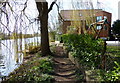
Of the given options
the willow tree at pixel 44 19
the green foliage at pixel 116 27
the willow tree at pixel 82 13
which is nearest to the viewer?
the willow tree at pixel 82 13

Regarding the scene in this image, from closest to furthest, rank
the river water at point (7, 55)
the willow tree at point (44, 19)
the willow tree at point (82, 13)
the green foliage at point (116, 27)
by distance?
the river water at point (7, 55)
the willow tree at point (82, 13)
the willow tree at point (44, 19)
the green foliage at point (116, 27)

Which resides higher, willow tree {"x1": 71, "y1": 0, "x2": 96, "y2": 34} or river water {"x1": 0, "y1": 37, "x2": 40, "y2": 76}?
willow tree {"x1": 71, "y1": 0, "x2": 96, "y2": 34}

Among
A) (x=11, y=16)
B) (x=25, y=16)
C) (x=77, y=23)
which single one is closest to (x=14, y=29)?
(x=11, y=16)

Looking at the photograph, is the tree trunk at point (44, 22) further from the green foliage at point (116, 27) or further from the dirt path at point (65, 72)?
Result: the green foliage at point (116, 27)

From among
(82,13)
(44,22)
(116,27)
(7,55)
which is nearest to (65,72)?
(7,55)

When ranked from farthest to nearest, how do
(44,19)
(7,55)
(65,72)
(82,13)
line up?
1. (82,13)
2. (44,19)
3. (65,72)
4. (7,55)

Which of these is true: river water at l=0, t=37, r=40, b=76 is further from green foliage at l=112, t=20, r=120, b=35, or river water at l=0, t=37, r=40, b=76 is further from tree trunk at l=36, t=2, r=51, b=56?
green foliage at l=112, t=20, r=120, b=35

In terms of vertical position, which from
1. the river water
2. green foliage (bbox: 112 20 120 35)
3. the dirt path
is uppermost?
green foliage (bbox: 112 20 120 35)

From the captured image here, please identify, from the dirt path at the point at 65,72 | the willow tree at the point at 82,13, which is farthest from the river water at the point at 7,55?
the willow tree at the point at 82,13

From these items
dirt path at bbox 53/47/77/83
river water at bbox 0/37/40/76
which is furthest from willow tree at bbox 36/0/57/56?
river water at bbox 0/37/40/76

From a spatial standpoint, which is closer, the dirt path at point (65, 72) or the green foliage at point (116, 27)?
the dirt path at point (65, 72)

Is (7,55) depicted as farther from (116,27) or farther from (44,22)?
(116,27)

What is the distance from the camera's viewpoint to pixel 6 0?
3.61 m

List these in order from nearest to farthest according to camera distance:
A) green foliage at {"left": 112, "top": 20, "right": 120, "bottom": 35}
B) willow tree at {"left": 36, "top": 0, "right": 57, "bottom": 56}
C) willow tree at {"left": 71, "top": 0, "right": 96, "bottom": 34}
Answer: willow tree at {"left": 71, "top": 0, "right": 96, "bottom": 34}
willow tree at {"left": 36, "top": 0, "right": 57, "bottom": 56}
green foliage at {"left": 112, "top": 20, "right": 120, "bottom": 35}
